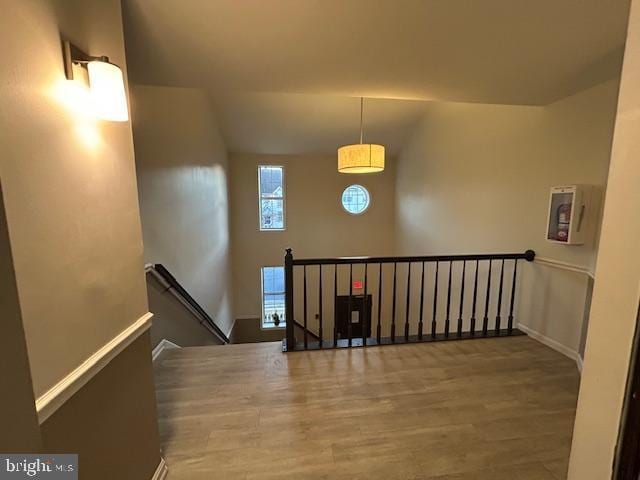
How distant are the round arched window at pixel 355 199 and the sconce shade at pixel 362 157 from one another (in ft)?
11.3

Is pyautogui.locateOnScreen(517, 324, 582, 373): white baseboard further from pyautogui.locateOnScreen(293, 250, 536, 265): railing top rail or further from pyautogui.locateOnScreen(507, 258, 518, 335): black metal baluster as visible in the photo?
pyautogui.locateOnScreen(293, 250, 536, 265): railing top rail

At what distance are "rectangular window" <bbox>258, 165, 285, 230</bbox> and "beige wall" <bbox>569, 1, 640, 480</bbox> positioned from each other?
21.4 feet

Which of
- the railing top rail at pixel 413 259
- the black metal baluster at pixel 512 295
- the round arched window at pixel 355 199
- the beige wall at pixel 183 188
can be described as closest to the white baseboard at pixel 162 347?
the beige wall at pixel 183 188

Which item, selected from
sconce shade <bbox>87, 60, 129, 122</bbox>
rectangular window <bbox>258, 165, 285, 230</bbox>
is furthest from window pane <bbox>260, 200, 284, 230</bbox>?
sconce shade <bbox>87, 60, 129, 122</bbox>

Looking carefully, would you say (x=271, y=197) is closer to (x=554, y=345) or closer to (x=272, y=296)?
(x=272, y=296)

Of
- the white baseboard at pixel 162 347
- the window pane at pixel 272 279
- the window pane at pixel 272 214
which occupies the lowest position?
the window pane at pixel 272 279

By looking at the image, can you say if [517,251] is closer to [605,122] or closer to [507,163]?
[507,163]

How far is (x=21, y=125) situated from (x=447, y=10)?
1.85m

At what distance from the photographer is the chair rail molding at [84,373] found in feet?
2.56

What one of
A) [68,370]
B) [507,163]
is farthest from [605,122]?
[68,370]

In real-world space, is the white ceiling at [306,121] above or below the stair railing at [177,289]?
above

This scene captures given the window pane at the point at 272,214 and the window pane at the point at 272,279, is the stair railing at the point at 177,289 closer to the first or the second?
the window pane at the point at 272,279

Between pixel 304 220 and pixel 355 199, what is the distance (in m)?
1.45

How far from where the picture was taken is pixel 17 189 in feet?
2.35
